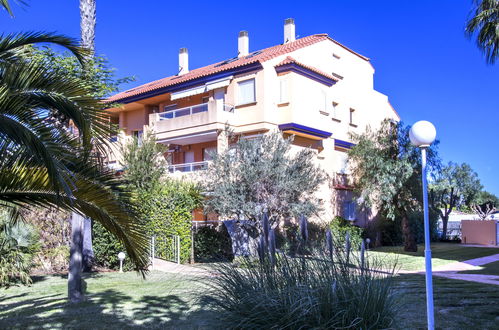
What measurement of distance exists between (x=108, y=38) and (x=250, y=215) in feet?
27.2

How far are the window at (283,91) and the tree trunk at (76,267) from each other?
15084 millimetres

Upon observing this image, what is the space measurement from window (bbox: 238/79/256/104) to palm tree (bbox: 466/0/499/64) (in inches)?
459

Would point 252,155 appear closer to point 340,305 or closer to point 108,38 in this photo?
point 108,38

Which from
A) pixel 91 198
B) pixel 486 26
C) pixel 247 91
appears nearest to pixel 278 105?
pixel 247 91

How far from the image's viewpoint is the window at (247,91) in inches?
958

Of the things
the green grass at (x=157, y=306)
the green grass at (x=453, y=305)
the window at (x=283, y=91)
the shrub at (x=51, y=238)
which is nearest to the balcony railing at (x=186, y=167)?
the window at (x=283, y=91)

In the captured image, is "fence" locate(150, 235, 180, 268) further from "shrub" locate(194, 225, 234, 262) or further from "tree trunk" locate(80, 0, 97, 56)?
"tree trunk" locate(80, 0, 97, 56)

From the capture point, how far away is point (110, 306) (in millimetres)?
9406

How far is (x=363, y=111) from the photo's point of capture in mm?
31797

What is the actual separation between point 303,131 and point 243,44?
9.18 m

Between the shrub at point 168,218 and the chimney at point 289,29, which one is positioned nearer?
the shrub at point 168,218

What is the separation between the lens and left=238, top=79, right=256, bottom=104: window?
24.3m

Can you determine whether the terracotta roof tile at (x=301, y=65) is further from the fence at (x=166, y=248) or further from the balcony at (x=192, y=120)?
the fence at (x=166, y=248)

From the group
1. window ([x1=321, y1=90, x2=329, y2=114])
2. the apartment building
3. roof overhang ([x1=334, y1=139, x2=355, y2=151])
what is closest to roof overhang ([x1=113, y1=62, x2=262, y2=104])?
the apartment building
